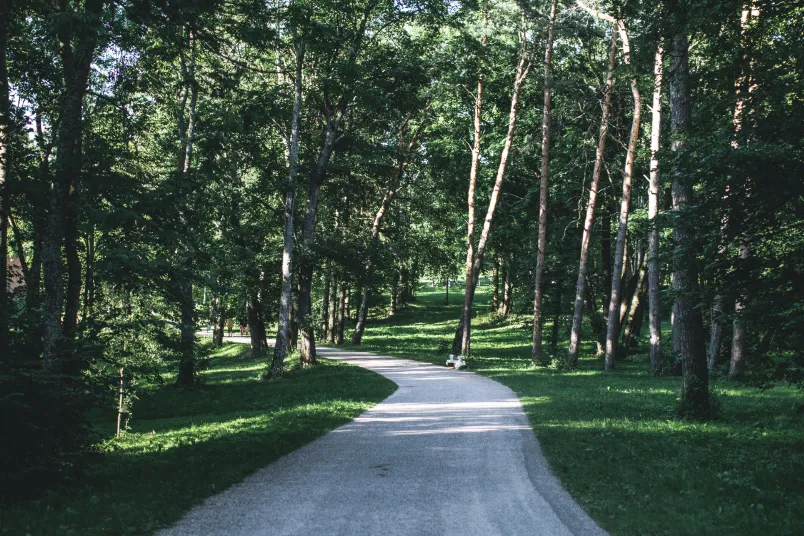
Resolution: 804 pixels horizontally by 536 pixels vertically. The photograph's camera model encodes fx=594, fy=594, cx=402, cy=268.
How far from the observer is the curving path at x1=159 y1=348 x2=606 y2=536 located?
19.2ft

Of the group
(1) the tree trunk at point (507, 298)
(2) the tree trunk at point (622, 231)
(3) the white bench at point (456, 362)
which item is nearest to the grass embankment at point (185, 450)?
(3) the white bench at point (456, 362)

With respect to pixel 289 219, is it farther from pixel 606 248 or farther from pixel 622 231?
pixel 606 248

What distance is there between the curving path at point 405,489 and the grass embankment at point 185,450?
42 centimetres

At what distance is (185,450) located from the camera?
9672mm

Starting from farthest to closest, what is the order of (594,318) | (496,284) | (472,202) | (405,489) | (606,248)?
(496,284) → (606,248) → (594,318) → (472,202) → (405,489)

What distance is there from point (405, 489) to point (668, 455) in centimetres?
434

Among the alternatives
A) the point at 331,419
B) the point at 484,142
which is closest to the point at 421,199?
the point at 484,142

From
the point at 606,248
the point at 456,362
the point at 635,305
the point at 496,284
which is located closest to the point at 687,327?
the point at 456,362

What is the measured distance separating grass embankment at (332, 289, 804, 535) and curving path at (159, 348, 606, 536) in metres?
0.46

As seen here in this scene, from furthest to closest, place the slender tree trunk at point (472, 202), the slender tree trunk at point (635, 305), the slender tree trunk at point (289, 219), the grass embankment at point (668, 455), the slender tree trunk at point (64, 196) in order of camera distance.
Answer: the slender tree trunk at point (635, 305), the slender tree trunk at point (472, 202), the slender tree trunk at point (289, 219), the slender tree trunk at point (64, 196), the grass embankment at point (668, 455)

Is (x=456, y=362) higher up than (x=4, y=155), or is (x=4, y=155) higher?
(x=4, y=155)

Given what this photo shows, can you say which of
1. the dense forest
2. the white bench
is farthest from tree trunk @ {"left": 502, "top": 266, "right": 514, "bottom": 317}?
the white bench

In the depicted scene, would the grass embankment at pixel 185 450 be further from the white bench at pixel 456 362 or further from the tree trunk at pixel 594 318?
the tree trunk at pixel 594 318

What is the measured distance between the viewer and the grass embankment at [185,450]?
596 cm
